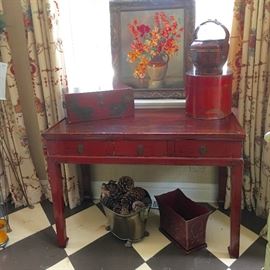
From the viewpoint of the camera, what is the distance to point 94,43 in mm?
1885

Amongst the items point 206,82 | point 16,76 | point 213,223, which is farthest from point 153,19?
point 213,223

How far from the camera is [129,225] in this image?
163cm

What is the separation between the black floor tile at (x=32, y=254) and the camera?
61.0 inches

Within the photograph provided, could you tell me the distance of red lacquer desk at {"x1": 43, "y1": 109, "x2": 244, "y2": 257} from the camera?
133 cm

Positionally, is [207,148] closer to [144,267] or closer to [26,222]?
[144,267]

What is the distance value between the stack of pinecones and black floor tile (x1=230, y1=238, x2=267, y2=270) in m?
0.55

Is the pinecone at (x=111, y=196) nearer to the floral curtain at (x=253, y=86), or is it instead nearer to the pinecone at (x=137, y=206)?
the pinecone at (x=137, y=206)

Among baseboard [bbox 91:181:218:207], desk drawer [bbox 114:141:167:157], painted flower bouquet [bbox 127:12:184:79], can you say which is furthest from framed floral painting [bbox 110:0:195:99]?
baseboard [bbox 91:181:218:207]

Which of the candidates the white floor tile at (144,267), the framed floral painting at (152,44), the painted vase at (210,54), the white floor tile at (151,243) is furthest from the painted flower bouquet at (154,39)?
the white floor tile at (144,267)

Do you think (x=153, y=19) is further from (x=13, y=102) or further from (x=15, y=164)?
(x=15, y=164)

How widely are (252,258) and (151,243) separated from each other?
0.54 metres

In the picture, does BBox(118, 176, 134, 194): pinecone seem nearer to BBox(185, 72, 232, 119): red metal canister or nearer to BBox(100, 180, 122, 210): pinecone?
BBox(100, 180, 122, 210): pinecone

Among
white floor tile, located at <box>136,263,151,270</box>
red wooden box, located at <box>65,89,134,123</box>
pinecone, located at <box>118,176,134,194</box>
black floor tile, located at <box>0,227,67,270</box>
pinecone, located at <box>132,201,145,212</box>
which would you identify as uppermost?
red wooden box, located at <box>65,89,134,123</box>

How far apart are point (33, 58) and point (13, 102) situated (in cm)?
32
